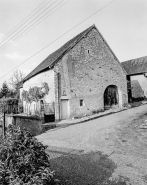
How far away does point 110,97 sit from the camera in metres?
19.7

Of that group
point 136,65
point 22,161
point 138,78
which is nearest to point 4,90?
point 136,65

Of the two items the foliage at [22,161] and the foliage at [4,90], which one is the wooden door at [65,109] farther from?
the foliage at [4,90]

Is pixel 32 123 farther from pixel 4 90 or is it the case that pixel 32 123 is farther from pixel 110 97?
pixel 4 90

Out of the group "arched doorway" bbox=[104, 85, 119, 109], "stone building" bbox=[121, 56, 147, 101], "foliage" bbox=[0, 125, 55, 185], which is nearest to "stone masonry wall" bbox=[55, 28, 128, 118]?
"arched doorway" bbox=[104, 85, 119, 109]

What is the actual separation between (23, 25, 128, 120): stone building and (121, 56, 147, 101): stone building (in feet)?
24.8

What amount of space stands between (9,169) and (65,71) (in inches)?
525

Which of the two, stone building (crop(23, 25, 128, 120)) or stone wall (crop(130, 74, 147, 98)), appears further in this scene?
stone wall (crop(130, 74, 147, 98))

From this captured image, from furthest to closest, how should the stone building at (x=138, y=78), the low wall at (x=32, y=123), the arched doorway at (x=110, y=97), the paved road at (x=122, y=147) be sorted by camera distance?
the stone building at (x=138, y=78), the arched doorway at (x=110, y=97), the low wall at (x=32, y=123), the paved road at (x=122, y=147)

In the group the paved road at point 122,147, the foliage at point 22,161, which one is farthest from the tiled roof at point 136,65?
the foliage at point 22,161

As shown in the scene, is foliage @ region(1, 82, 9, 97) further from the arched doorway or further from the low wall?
the arched doorway

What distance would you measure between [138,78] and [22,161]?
2883cm

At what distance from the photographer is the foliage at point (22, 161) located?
3039 mm

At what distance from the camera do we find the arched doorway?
19.3 meters

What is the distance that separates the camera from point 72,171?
16.3ft
